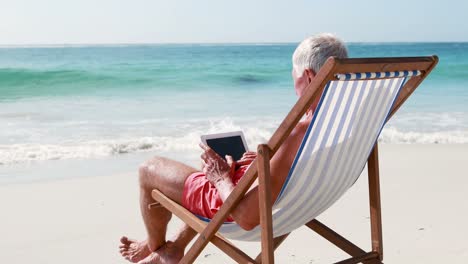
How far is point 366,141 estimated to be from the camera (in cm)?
256

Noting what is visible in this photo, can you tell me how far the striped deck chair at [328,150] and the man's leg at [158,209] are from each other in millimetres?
101

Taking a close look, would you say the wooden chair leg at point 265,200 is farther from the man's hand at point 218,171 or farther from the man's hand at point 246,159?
the man's hand at point 246,159

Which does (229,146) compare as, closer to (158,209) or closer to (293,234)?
(158,209)

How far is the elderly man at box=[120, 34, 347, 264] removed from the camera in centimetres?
240

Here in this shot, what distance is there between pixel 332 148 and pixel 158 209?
37.0 inches

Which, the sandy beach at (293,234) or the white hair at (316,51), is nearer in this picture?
the white hair at (316,51)

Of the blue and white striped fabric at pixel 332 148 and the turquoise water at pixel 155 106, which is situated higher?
the blue and white striped fabric at pixel 332 148

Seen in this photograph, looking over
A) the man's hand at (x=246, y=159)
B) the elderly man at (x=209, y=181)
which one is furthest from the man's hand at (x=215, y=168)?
the man's hand at (x=246, y=159)

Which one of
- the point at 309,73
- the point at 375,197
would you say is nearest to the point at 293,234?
the point at 375,197

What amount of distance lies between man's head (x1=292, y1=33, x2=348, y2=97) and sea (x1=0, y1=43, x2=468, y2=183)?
5487 mm

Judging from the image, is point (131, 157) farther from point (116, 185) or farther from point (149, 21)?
point (149, 21)

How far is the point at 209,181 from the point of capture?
2721 mm

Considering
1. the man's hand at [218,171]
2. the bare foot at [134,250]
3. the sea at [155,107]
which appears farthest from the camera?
the sea at [155,107]

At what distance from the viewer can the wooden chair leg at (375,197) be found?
2.76m
